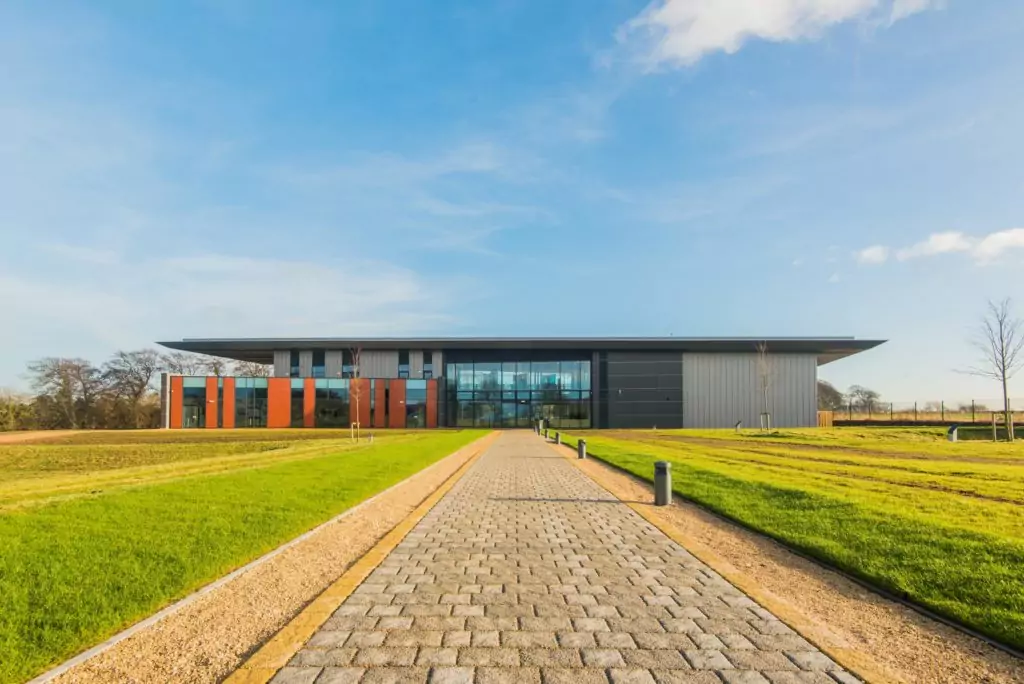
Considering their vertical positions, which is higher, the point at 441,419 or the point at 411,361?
the point at 411,361

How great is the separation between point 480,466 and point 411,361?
52.7 m

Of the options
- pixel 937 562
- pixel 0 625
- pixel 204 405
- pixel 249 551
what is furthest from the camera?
pixel 204 405

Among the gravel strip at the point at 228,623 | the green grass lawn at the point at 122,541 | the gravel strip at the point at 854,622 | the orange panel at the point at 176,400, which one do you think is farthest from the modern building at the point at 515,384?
the gravel strip at the point at 228,623

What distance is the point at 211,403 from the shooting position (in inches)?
2714

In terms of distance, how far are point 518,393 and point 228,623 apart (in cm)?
6803

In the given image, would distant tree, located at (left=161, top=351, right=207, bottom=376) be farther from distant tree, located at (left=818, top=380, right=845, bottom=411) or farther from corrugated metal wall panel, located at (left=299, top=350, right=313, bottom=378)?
distant tree, located at (left=818, top=380, right=845, bottom=411)

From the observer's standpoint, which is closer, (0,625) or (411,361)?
(0,625)

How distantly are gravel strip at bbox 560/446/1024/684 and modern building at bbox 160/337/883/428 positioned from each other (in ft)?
204

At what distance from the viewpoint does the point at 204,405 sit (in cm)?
6894

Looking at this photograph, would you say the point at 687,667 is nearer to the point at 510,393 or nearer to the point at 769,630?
the point at 769,630

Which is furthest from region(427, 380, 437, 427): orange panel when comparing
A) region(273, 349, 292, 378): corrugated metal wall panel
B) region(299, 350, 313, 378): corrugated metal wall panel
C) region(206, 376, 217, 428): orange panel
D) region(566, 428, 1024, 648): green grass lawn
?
region(566, 428, 1024, 648): green grass lawn

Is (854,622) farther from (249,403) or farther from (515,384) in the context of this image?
(249,403)

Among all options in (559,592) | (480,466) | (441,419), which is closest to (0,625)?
(559,592)

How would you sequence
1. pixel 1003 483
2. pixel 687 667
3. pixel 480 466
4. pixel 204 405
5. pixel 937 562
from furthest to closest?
pixel 204 405, pixel 480 466, pixel 1003 483, pixel 937 562, pixel 687 667
